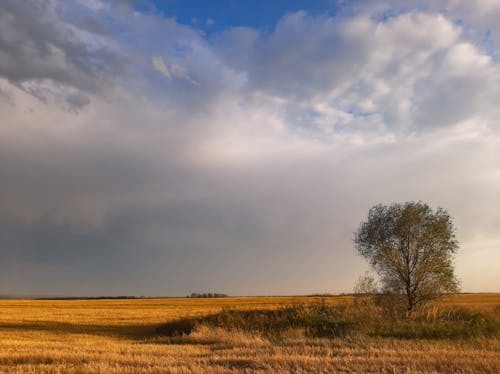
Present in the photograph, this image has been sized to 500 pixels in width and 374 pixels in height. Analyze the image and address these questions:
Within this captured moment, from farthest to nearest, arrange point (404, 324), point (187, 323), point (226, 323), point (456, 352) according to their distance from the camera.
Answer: point (187, 323) < point (226, 323) < point (404, 324) < point (456, 352)

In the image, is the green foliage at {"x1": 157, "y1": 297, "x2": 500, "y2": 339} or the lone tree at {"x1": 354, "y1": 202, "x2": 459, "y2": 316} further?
the lone tree at {"x1": 354, "y1": 202, "x2": 459, "y2": 316}

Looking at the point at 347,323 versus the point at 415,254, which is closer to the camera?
the point at 347,323

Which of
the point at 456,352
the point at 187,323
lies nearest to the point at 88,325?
the point at 187,323

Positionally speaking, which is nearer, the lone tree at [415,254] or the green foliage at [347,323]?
the green foliage at [347,323]

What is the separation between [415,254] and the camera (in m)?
37.0

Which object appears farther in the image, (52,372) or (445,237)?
(445,237)

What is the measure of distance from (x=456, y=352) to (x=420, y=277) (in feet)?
73.9

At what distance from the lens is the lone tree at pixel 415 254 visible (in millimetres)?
36406

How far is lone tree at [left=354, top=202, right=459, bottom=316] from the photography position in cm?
3641

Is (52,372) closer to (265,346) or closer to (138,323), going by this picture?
(265,346)

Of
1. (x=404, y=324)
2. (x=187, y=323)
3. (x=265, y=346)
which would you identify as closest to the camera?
(x=265, y=346)

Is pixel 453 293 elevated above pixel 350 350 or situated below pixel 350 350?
above

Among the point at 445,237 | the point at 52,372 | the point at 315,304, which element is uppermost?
the point at 445,237

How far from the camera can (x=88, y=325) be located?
41281mm
